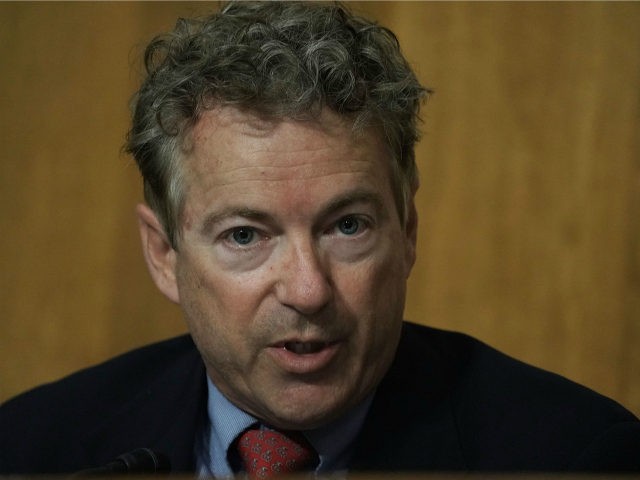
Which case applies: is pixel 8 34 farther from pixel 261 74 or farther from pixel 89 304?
pixel 261 74

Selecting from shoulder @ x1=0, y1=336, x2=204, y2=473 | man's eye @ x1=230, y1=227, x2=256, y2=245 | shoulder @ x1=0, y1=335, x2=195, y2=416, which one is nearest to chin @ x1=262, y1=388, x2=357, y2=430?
man's eye @ x1=230, y1=227, x2=256, y2=245

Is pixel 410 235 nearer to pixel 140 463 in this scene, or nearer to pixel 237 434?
pixel 237 434

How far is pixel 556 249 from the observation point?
2957 millimetres

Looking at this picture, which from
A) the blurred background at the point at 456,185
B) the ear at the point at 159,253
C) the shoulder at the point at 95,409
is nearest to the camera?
the ear at the point at 159,253

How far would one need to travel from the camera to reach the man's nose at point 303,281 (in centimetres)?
184

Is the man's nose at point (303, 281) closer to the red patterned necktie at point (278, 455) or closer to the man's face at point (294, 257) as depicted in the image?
the man's face at point (294, 257)

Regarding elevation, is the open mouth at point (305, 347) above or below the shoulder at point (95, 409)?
above

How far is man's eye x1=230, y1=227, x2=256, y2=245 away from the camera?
1926 millimetres

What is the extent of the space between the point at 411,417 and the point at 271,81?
0.55 m

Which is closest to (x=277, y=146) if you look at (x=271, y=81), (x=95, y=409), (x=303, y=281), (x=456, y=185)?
(x=271, y=81)

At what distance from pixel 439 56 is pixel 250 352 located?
1266 millimetres

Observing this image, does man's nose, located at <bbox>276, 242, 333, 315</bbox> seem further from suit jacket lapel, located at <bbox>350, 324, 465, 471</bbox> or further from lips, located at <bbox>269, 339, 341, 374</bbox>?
suit jacket lapel, located at <bbox>350, 324, 465, 471</bbox>

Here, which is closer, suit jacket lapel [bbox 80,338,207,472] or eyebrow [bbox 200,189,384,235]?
eyebrow [bbox 200,189,384,235]

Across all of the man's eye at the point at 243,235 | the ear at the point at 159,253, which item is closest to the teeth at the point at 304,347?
the man's eye at the point at 243,235
